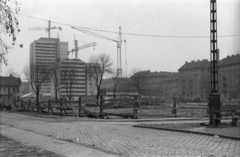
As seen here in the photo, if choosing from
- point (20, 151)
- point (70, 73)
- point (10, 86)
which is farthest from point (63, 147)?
point (10, 86)

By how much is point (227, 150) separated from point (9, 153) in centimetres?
571

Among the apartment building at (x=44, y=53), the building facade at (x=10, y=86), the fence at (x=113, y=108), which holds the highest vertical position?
the apartment building at (x=44, y=53)

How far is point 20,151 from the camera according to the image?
8.34 m

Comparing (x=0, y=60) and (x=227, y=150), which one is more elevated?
(x=0, y=60)

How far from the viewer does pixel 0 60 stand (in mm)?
10219

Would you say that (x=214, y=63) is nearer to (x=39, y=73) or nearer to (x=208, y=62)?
(x=39, y=73)

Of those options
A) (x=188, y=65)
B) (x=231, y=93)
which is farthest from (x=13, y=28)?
(x=188, y=65)

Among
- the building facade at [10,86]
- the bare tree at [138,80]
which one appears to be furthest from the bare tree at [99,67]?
the building facade at [10,86]

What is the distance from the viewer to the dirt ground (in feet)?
25.5

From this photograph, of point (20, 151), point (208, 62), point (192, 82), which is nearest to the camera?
point (20, 151)

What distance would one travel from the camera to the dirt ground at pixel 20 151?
7.78 m

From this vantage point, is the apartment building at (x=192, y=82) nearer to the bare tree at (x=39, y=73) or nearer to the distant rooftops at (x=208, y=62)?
the distant rooftops at (x=208, y=62)

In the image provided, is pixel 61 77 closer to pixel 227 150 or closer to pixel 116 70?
pixel 116 70

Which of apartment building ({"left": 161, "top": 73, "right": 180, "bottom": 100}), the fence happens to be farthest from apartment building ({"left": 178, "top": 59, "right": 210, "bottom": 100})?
the fence
